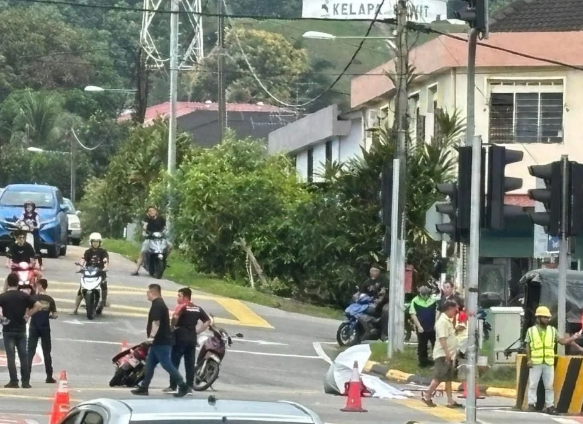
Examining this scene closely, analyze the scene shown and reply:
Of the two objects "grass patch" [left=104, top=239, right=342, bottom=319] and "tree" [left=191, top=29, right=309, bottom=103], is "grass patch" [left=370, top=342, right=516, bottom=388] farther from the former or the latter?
"tree" [left=191, top=29, right=309, bottom=103]

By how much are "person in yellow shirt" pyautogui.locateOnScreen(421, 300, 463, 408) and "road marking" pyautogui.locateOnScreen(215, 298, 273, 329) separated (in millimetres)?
9825

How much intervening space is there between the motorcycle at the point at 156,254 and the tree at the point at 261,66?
54.2 metres

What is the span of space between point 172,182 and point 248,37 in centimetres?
5326

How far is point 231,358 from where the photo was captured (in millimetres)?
25406

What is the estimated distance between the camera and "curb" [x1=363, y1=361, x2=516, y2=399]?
76.5 ft

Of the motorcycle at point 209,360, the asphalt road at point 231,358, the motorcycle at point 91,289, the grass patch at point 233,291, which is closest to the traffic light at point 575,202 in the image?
the asphalt road at point 231,358

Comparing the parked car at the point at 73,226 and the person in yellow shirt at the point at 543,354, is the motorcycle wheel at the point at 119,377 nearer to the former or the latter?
the person in yellow shirt at the point at 543,354

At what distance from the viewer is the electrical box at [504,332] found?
24453 millimetres

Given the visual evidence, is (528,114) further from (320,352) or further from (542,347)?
(542,347)

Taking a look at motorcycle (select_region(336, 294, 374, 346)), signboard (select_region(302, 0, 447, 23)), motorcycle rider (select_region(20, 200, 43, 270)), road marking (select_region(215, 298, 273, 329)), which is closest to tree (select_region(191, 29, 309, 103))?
signboard (select_region(302, 0, 447, 23))

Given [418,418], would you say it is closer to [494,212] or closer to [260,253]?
[494,212]

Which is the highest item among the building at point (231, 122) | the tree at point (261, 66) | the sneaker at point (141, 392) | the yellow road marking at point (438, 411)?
the tree at point (261, 66)

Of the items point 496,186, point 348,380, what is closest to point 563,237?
point 496,186

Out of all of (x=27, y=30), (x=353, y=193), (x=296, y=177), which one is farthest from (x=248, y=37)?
(x=353, y=193)
